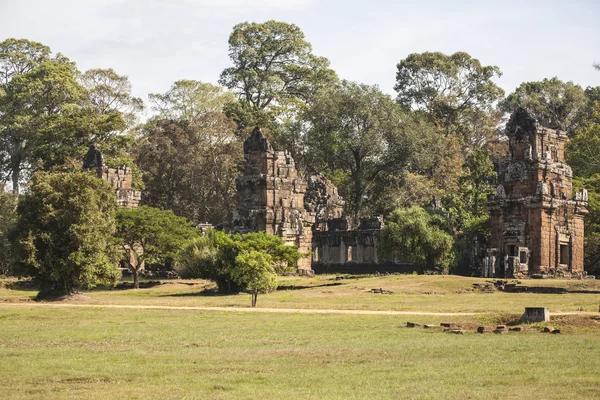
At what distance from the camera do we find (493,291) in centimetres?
3819

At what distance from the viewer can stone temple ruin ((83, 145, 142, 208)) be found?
60375 millimetres

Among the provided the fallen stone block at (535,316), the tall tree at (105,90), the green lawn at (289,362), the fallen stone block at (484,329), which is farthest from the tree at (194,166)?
the fallen stone block at (484,329)

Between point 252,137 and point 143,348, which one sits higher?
point 252,137

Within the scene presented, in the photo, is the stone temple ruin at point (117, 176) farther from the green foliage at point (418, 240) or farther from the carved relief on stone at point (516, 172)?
the carved relief on stone at point (516, 172)

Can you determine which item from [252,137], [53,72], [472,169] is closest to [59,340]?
[252,137]

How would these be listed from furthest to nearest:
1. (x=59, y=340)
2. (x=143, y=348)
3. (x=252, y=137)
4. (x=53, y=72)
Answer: (x=53, y=72), (x=252, y=137), (x=59, y=340), (x=143, y=348)

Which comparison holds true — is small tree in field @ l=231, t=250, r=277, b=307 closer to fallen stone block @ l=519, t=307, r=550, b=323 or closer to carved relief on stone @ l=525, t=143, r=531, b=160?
fallen stone block @ l=519, t=307, r=550, b=323

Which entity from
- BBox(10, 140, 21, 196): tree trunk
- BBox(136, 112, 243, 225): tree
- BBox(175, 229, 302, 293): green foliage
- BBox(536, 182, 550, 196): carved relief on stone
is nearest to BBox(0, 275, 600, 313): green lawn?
BBox(175, 229, 302, 293): green foliage

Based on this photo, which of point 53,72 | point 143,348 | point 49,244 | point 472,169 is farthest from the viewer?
point 53,72

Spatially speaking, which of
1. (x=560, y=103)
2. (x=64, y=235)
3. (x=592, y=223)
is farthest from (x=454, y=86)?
(x=64, y=235)

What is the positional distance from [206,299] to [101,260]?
4575 millimetres

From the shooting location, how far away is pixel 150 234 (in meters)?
47.6

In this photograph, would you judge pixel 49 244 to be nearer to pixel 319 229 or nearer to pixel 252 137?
pixel 252 137

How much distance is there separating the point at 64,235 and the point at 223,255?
7264 mm
